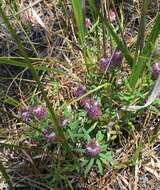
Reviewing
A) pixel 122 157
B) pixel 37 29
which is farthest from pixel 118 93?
pixel 37 29

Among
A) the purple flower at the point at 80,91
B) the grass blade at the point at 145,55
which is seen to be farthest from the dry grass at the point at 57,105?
the grass blade at the point at 145,55

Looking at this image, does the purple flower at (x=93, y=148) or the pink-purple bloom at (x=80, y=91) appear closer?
the purple flower at (x=93, y=148)

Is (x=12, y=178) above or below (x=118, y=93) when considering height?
below

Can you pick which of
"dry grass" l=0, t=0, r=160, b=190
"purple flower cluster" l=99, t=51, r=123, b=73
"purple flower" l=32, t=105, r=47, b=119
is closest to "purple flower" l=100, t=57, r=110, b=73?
"purple flower cluster" l=99, t=51, r=123, b=73

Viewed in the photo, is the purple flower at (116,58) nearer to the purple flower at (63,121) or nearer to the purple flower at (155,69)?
the purple flower at (155,69)

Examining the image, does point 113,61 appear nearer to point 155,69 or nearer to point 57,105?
point 155,69

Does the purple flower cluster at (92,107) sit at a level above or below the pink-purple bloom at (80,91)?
below

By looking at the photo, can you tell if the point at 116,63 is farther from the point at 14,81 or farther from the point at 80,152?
the point at 14,81
